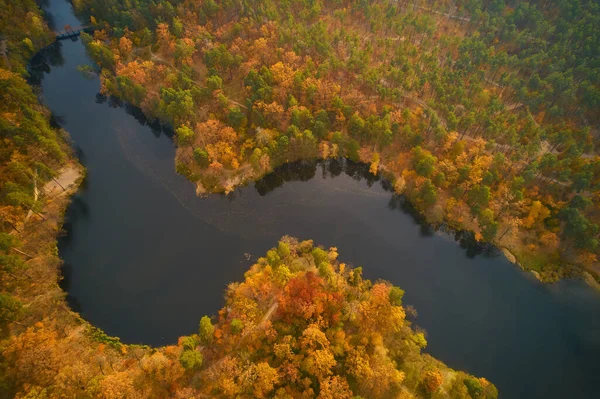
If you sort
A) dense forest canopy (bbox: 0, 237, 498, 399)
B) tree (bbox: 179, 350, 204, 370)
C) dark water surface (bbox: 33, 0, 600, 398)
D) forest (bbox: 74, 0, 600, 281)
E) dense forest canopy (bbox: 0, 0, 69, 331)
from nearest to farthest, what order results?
dense forest canopy (bbox: 0, 237, 498, 399), tree (bbox: 179, 350, 204, 370), dense forest canopy (bbox: 0, 0, 69, 331), dark water surface (bbox: 33, 0, 600, 398), forest (bbox: 74, 0, 600, 281)

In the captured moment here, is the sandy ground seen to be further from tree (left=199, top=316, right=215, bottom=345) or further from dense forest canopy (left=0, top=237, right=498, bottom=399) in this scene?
tree (left=199, top=316, right=215, bottom=345)

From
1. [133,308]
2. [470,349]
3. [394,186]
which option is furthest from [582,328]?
[133,308]

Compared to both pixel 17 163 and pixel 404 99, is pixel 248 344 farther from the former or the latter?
pixel 404 99

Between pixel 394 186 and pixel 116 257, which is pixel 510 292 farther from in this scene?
pixel 116 257

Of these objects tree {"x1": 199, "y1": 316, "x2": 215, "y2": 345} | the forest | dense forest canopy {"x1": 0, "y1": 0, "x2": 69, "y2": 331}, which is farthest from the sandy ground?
tree {"x1": 199, "y1": 316, "x2": 215, "y2": 345}

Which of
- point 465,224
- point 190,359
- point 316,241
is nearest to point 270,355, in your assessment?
point 190,359

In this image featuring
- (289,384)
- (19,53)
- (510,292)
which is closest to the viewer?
(289,384)

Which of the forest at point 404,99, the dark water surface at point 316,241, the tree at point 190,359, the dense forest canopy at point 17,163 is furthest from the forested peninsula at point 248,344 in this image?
the forest at point 404,99
